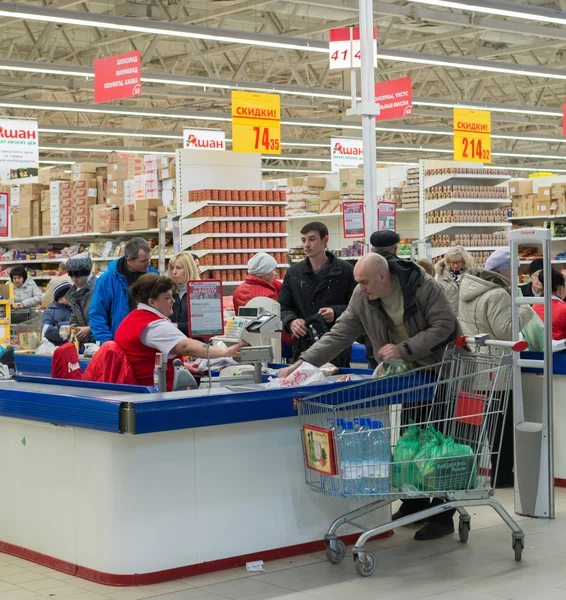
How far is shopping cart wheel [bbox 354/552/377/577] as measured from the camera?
4.15 m

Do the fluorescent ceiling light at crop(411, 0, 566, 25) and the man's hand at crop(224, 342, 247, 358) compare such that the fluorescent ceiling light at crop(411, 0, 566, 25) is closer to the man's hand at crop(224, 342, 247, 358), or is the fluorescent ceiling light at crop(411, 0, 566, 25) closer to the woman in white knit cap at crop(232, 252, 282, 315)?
the woman in white knit cap at crop(232, 252, 282, 315)

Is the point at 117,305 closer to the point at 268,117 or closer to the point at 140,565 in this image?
the point at 140,565

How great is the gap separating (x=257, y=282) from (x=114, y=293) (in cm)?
103

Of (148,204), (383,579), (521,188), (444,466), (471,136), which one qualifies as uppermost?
(471,136)

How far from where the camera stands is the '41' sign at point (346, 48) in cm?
744

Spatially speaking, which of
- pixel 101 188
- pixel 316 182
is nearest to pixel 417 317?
pixel 101 188

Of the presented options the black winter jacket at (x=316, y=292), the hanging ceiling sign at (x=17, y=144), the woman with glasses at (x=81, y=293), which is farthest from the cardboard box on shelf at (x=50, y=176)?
the black winter jacket at (x=316, y=292)

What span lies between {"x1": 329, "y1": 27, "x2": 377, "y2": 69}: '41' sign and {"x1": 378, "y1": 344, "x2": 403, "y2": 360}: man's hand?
3.23m

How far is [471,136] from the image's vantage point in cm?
1794

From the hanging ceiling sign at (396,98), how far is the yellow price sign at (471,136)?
1.94 meters

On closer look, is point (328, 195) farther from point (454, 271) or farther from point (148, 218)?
point (454, 271)

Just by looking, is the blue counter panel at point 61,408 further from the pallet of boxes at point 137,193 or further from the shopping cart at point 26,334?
the pallet of boxes at point 137,193

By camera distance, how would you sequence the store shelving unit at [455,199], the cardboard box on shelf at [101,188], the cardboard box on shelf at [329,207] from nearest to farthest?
the cardboard box on shelf at [101,188]
the store shelving unit at [455,199]
the cardboard box on shelf at [329,207]

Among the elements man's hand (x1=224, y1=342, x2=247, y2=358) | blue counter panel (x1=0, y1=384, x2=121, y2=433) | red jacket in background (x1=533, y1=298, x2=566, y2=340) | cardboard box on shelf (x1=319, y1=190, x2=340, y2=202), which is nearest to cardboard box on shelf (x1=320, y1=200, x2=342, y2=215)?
cardboard box on shelf (x1=319, y1=190, x2=340, y2=202)
